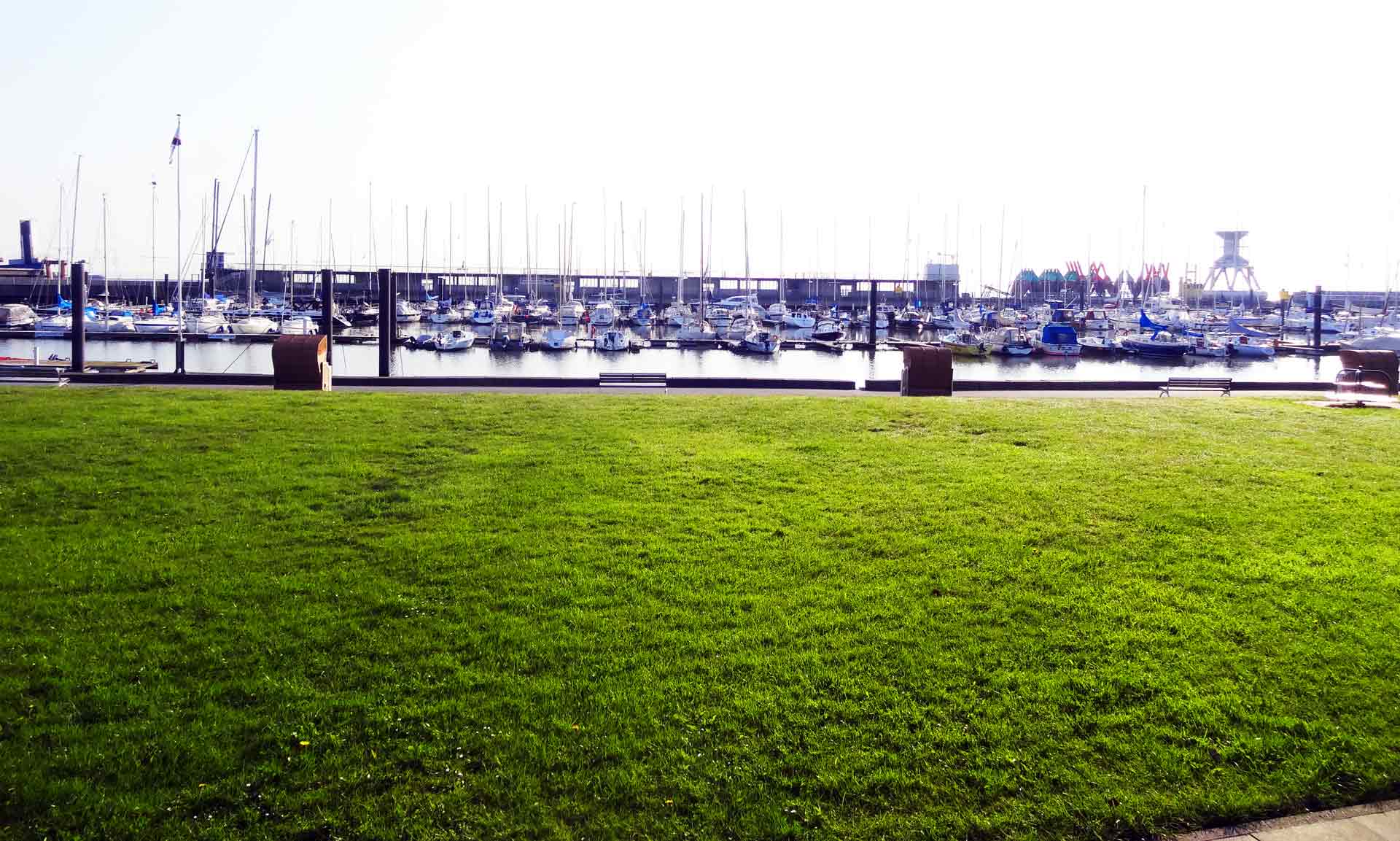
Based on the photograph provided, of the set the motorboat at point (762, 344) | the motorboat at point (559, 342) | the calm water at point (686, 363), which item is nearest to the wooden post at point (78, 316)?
the calm water at point (686, 363)

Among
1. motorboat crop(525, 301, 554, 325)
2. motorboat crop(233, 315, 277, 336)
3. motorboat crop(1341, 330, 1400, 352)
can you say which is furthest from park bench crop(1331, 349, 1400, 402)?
motorboat crop(525, 301, 554, 325)

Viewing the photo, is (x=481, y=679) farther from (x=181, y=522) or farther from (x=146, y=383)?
(x=146, y=383)

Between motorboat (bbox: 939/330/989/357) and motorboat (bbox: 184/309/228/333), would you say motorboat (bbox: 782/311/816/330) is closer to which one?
motorboat (bbox: 939/330/989/357)

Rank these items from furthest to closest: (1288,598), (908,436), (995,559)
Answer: (908,436) < (995,559) < (1288,598)

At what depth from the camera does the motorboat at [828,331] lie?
3292 inches

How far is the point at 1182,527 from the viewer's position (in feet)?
31.3

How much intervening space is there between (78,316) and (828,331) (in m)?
66.0

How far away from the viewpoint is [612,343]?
70.6m

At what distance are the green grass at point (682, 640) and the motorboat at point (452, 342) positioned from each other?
57.9 meters

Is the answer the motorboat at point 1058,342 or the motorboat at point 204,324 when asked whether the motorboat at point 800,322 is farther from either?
the motorboat at point 204,324

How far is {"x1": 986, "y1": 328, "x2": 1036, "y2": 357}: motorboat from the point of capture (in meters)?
73.2

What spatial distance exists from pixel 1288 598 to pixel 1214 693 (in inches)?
74.5

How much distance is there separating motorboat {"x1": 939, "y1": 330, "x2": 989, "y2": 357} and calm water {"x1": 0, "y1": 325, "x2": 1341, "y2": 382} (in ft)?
2.85

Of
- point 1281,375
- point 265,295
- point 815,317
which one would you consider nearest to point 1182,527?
point 1281,375
